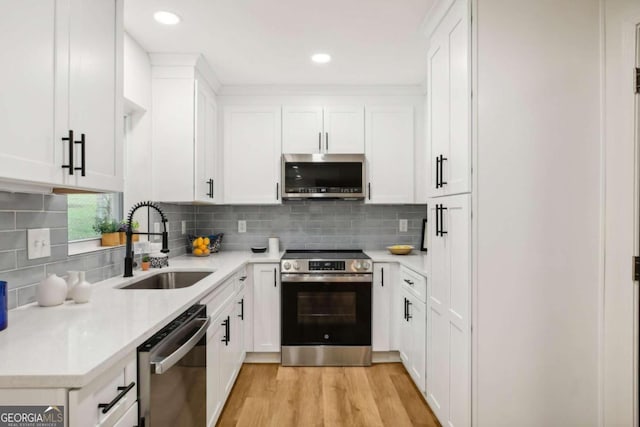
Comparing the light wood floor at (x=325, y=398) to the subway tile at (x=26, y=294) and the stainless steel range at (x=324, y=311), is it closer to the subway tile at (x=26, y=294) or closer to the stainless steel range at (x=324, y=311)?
the stainless steel range at (x=324, y=311)

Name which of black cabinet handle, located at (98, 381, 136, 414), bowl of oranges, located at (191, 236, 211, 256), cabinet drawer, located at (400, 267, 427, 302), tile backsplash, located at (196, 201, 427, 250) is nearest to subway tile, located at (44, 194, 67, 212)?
black cabinet handle, located at (98, 381, 136, 414)

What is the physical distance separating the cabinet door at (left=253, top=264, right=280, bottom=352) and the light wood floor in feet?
0.64

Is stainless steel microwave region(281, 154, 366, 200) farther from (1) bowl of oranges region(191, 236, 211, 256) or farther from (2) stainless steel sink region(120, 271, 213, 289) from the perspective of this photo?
(2) stainless steel sink region(120, 271, 213, 289)

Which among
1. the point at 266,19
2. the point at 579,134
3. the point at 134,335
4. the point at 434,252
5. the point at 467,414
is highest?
the point at 266,19

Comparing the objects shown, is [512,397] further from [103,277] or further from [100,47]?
[100,47]

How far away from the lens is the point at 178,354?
1.37 m

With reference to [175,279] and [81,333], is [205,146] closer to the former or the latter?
[175,279]

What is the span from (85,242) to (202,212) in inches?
65.3

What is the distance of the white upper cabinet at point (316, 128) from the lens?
3410 millimetres

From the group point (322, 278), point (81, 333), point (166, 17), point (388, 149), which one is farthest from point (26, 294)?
point (388, 149)

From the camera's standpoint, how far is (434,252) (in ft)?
7.39

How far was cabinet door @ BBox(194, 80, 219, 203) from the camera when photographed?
9.30 ft

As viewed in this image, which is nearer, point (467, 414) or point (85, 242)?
point (467, 414)

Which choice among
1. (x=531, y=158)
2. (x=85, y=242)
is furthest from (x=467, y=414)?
(x=85, y=242)
